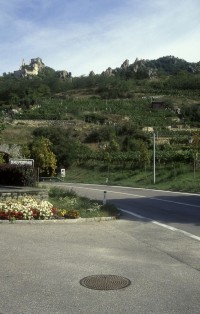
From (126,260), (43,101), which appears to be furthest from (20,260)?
(43,101)

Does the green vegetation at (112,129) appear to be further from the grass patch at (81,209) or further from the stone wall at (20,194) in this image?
the grass patch at (81,209)

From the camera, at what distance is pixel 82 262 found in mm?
8602

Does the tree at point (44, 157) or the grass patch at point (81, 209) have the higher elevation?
the tree at point (44, 157)

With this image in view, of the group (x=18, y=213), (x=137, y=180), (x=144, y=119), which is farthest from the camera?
(x=144, y=119)

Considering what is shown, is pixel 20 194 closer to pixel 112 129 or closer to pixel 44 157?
pixel 44 157

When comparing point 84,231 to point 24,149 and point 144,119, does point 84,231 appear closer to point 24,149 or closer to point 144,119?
point 24,149

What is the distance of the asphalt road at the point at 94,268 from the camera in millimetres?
6242

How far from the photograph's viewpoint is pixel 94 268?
322 inches

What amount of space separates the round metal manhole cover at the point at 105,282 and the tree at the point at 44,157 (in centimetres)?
4595

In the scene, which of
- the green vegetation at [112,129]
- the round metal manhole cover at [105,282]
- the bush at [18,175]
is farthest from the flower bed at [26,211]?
the green vegetation at [112,129]

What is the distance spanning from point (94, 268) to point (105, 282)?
89 centimetres

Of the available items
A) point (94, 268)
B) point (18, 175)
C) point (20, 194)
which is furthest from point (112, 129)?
point (94, 268)

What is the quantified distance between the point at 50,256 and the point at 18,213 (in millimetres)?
4852

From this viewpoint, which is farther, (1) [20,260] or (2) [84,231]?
(2) [84,231]
